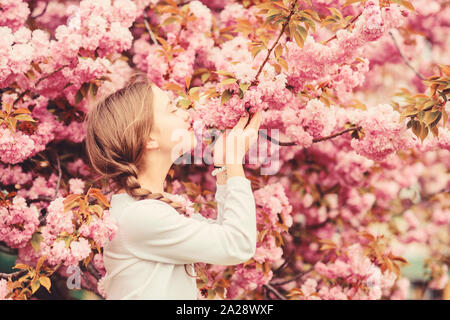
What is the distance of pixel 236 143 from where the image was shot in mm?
1592

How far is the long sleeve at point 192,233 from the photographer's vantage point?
4.86 ft

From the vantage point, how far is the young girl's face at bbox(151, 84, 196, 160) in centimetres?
169

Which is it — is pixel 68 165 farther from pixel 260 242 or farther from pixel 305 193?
pixel 305 193

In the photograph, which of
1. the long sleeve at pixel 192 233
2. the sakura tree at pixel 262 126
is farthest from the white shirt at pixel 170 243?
the sakura tree at pixel 262 126

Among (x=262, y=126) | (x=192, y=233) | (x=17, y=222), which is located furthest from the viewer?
(x=262, y=126)

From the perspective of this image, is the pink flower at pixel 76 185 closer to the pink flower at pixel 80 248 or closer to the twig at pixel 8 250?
the twig at pixel 8 250

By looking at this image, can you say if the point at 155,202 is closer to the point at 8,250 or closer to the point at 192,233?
the point at 192,233

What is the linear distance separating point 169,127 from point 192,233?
0.41 m

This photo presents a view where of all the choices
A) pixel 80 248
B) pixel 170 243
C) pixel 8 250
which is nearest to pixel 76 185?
pixel 8 250

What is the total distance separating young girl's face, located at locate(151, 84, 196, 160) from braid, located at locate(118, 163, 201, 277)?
135 millimetres

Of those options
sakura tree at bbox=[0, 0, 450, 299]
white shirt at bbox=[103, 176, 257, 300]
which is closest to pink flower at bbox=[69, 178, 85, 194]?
sakura tree at bbox=[0, 0, 450, 299]

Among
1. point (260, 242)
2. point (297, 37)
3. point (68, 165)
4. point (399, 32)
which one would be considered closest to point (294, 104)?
point (297, 37)

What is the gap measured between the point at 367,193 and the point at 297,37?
2.07m

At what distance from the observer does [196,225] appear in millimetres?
1519
